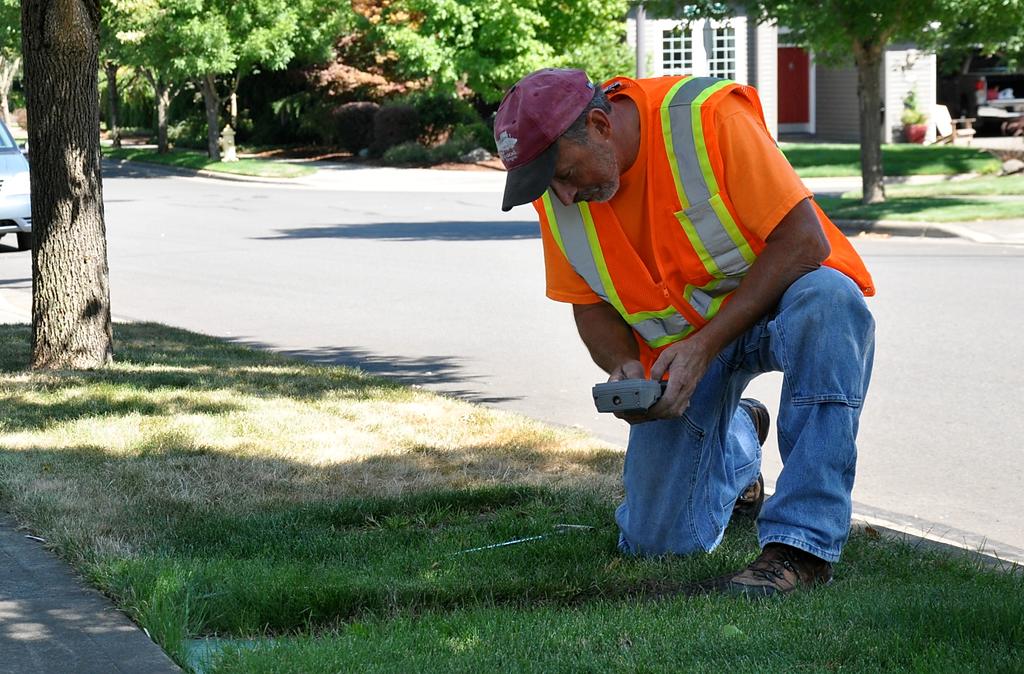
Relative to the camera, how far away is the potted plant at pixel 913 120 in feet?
112

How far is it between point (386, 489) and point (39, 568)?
1356 millimetres

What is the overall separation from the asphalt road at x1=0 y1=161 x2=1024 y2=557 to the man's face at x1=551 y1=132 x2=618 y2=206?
2.03m

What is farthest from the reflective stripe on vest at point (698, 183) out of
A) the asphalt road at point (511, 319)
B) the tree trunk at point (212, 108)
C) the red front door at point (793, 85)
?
the red front door at point (793, 85)

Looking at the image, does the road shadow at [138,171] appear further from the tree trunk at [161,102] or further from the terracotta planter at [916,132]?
the terracotta planter at [916,132]

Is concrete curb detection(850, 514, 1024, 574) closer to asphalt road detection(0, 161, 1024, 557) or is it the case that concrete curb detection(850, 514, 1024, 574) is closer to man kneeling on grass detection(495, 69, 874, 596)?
asphalt road detection(0, 161, 1024, 557)

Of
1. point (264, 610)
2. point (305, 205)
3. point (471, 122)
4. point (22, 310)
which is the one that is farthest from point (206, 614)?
point (471, 122)

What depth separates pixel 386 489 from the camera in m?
5.15

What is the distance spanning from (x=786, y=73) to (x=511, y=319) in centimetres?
3193

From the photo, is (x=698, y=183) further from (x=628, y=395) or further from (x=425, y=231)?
(x=425, y=231)

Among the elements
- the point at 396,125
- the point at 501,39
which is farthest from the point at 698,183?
the point at 396,125

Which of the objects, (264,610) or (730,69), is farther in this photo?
(730,69)

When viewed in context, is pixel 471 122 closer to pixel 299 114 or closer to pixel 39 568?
pixel 299 114

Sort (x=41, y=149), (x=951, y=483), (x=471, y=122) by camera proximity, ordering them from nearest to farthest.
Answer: (x=951, y=483) → (x=41, y=149) → (x=471, y=122)

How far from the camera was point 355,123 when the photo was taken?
38.4 m
